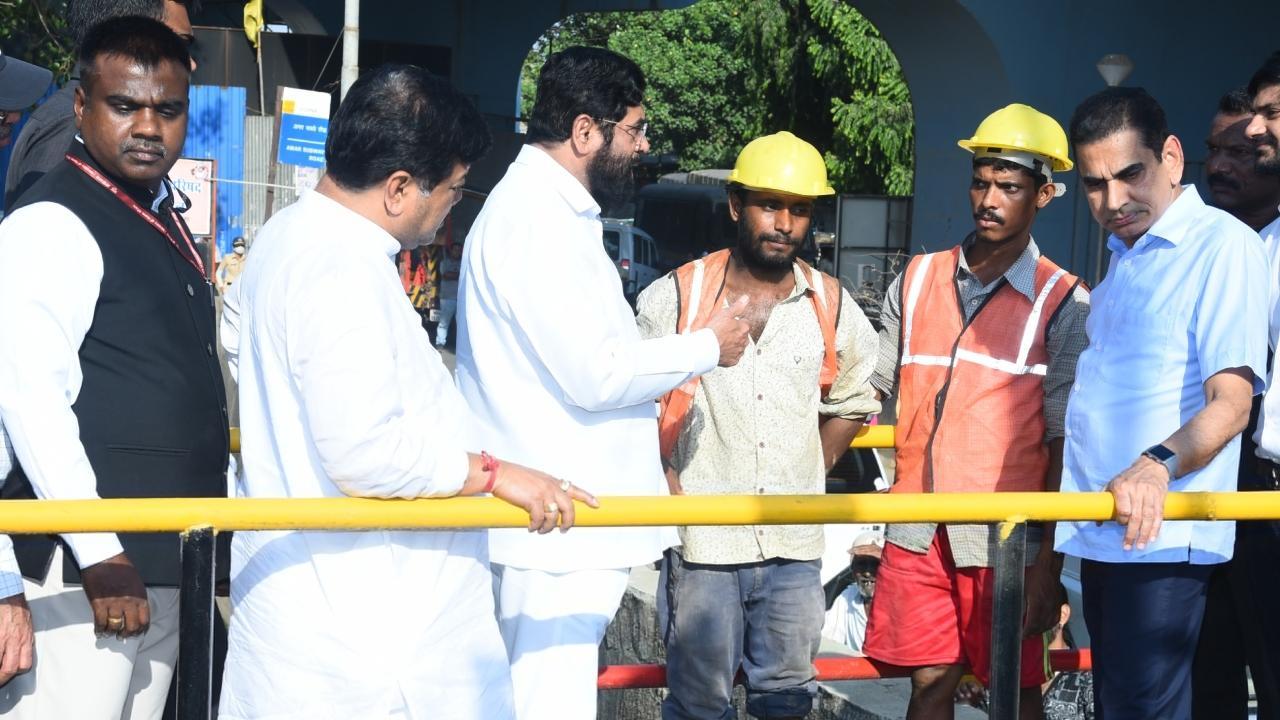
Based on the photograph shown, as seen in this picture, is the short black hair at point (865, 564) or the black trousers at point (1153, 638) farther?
the short black hair at point (865, 564)

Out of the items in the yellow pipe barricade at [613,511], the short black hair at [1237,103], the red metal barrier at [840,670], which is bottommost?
the red metal barrier at [840,670]

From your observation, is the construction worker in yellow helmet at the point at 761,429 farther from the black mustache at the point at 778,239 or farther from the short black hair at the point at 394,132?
the short black hair at the point at 394,132

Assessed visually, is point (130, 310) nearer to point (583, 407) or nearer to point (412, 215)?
point (412, 215)

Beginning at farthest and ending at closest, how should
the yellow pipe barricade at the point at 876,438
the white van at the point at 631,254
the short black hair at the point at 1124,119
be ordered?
the white van at the point at 631,254
the yellow pipe barricade at the point at 876,438
the short black hair at the point at 1124,119

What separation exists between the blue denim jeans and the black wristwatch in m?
1.10

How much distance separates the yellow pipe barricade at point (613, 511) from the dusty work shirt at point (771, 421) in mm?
1033

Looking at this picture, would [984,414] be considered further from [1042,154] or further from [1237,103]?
[1237,103]

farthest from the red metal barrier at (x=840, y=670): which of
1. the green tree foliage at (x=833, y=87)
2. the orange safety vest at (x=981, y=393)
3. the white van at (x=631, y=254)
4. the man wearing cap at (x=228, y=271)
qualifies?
the white van at (x=631, y=254)

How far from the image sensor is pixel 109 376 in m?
2.69

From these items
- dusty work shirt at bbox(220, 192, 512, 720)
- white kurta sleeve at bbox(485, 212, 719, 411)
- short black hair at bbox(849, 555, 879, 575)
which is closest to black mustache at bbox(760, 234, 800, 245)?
white kurta sleeve at bbox(485, 212, 719, 411)

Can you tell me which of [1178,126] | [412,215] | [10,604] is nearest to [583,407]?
[412,215]

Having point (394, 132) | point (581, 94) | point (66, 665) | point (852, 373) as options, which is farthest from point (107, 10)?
point (852, 373)

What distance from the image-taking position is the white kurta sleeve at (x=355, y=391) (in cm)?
236

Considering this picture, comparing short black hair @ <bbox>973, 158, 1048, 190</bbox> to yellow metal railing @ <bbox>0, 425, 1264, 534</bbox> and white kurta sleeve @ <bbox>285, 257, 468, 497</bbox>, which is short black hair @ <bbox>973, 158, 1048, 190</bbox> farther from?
white kurta sleeve @ <bbox>285, 257, 468, 497</bbox>
